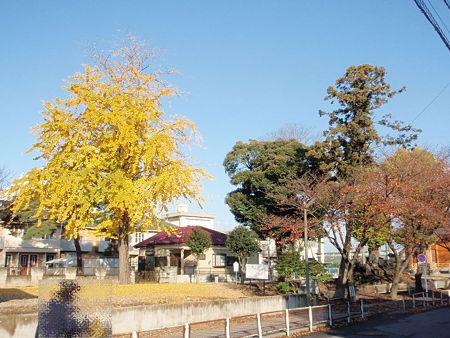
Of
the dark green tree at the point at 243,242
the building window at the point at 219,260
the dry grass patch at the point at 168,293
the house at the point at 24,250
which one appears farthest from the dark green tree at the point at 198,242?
the house at the point at 24,250

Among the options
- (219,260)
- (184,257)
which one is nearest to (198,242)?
(184,257)

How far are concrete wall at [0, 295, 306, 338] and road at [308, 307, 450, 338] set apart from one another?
3.35m

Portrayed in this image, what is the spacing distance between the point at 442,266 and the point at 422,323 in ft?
114

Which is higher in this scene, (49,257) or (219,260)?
(49,257)

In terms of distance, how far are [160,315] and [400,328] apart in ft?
29.2

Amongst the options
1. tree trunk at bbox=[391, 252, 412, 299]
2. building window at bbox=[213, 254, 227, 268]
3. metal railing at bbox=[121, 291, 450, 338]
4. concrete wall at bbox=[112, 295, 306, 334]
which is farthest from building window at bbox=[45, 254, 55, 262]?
metal railing at bbox=[121, 291, 450, 338]

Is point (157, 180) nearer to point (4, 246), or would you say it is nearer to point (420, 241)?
point (420, 241)

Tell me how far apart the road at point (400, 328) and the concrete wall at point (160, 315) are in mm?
3351

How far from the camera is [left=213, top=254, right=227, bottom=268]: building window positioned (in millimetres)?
42031

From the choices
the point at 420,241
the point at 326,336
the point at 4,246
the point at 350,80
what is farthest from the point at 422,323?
the point at 4,246

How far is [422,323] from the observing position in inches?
723

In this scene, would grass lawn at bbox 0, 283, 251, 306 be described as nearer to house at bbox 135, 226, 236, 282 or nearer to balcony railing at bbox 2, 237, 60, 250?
house at bbox 135, 226, 236, 282

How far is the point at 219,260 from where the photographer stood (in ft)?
139

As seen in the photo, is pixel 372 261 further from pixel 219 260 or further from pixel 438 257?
pixel 438 257
